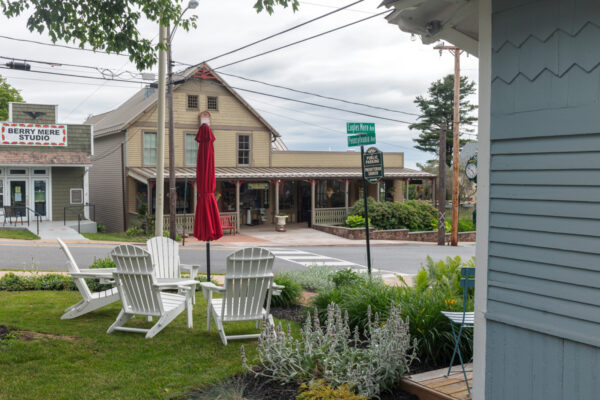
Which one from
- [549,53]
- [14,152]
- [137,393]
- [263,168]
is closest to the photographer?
[549,53]

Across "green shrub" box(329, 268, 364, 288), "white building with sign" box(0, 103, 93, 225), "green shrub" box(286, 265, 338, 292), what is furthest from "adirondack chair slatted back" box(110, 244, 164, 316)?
"white building with sign" box(0, 103, 93, 225)

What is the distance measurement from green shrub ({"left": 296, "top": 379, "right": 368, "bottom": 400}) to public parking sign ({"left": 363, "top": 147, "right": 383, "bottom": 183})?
5.56 metres

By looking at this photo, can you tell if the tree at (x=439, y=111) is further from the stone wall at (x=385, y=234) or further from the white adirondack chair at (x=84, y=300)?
the white adirondack chair at (x=84, y=300)

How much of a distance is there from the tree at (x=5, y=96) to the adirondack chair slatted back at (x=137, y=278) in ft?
119

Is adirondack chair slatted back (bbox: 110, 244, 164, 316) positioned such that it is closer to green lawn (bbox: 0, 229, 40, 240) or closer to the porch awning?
green lawn (bbox: 0, 229, 40, 240)

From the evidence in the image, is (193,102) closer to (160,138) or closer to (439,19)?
(160,138)

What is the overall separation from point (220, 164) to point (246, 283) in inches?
857

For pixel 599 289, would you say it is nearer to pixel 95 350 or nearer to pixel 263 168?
pixel 95 350

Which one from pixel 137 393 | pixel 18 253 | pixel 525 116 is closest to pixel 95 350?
pixel 137 393

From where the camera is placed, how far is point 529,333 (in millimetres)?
3529

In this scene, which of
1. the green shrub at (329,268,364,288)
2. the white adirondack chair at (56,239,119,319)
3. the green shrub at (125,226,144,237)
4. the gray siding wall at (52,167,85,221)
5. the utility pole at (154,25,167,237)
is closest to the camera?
the white adirondack chair at (56,239,119,319)

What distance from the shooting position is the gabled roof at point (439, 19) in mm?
3967

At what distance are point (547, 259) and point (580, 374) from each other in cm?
72

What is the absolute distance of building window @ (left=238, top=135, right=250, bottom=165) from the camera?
28.2 meters
